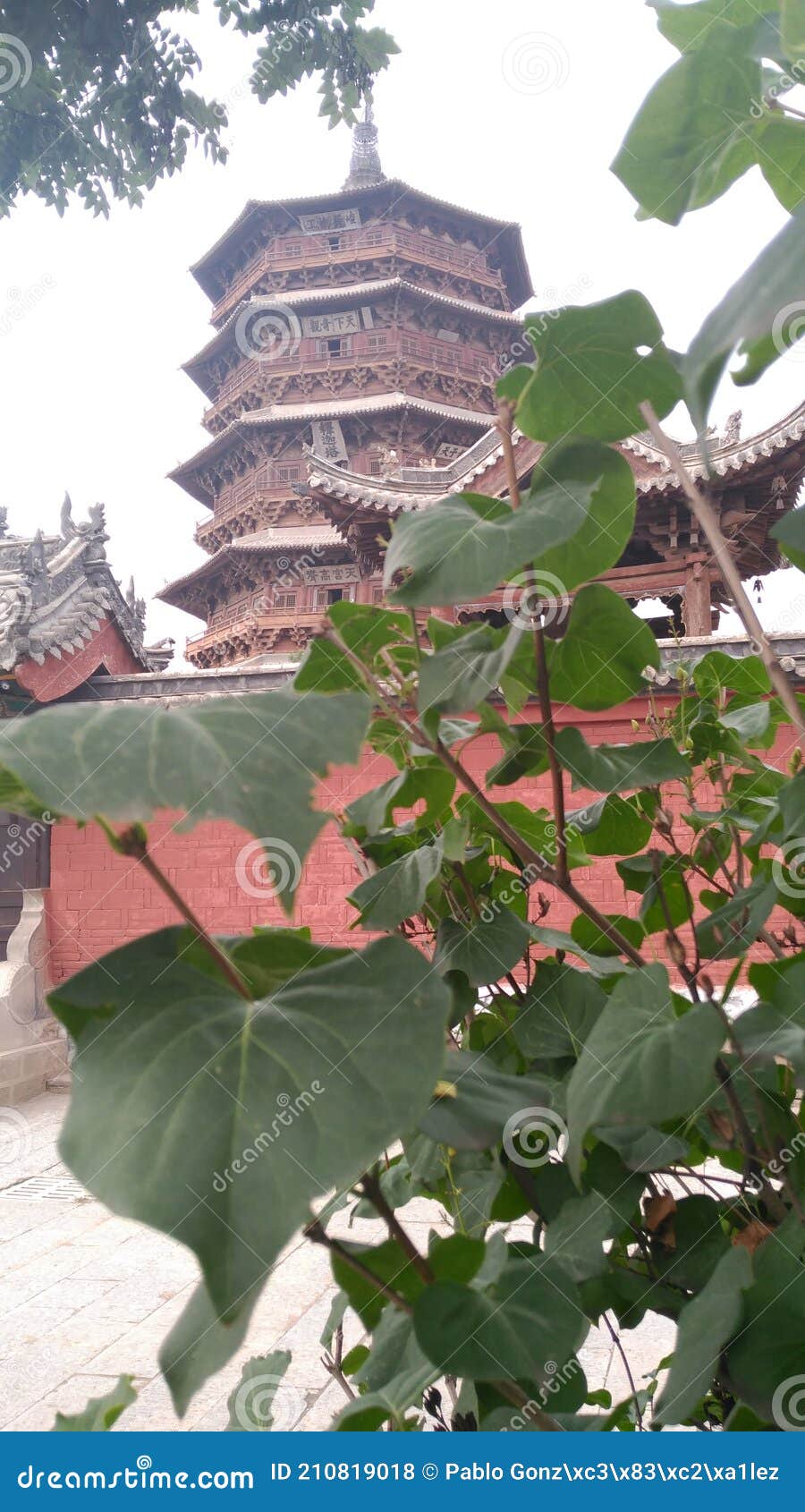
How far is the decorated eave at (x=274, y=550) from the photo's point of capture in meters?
12.6

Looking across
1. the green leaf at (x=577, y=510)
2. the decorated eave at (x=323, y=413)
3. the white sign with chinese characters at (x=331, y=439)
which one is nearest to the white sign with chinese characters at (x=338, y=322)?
the decorated eave at (x=323, y=413)

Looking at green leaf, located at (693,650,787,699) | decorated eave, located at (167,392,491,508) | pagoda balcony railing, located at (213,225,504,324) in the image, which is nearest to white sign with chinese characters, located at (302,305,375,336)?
pagoda balcony railing, located at (213,225,504,324)

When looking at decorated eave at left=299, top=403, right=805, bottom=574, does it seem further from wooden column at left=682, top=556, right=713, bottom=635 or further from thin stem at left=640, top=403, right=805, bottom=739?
thin stem at left=640, top=403, right=805, bottom=739

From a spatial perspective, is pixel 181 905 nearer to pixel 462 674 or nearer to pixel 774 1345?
pixel 462 674

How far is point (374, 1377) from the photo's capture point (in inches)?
17.9

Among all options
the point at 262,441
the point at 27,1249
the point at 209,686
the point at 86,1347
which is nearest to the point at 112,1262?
the point at 27,1249

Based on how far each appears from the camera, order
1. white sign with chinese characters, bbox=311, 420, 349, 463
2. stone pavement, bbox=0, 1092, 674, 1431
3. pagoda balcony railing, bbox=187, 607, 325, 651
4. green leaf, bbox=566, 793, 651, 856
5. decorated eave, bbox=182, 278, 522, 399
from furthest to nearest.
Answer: decorated eave, bbox=182, 278, 522, 399
white sign with chinese characters, bbox=311, 420, 349, 463
pagoda balcony railing, bbox=187, 607, 325, 651
stone pavement, bbox=0, 1092, 674, 1431
green leaf, bbox=566, 793, 651, 856

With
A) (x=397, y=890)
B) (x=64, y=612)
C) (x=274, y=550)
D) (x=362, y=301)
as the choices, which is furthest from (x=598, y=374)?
(x=362, y=301)

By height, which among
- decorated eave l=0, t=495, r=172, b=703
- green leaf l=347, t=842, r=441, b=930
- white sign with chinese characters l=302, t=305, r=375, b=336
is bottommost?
green leaf l=347, t=842, r=441, b=930

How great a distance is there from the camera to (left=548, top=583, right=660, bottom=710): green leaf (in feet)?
1.48

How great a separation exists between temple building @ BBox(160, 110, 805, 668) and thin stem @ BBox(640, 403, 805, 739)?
37.4 feet

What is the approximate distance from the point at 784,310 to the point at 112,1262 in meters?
3.63

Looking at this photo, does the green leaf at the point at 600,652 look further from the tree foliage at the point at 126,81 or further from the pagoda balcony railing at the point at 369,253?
the pagoda balcony railing at the point at 369,253

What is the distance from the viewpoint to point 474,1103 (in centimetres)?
40
